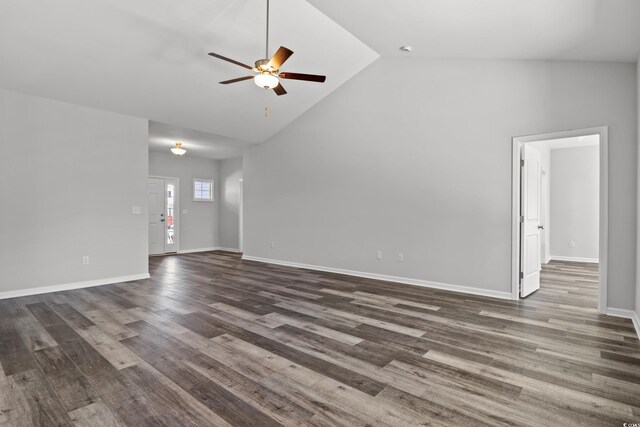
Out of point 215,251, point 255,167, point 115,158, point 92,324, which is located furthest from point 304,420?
point 215,251

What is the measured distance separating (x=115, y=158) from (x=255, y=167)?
2989 millimetres

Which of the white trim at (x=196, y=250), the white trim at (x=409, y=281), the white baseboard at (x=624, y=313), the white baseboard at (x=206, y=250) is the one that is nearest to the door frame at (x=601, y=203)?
the white baseboard at (x=624, y=313)

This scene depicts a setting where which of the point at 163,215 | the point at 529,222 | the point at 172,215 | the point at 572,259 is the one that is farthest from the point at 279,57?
the point at 572,259

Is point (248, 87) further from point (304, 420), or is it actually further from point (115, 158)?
point (304, 420)

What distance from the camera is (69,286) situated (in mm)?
4945

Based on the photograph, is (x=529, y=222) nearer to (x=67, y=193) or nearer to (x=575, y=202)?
(x=575, y=202)

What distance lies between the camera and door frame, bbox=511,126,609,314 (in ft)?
12.3

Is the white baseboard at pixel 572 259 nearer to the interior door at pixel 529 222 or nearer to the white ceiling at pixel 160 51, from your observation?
the interior door at pixel 529 222

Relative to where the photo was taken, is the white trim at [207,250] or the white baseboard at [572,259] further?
the white trim at [207,250]

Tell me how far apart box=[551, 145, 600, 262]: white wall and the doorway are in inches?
396

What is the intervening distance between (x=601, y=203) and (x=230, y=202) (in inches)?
344

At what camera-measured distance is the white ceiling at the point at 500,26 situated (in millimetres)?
2966

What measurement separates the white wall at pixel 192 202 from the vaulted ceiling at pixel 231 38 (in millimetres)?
3944

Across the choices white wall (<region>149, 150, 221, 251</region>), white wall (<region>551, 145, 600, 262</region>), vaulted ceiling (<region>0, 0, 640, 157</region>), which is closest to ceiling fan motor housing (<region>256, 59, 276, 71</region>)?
vaulted ceiling (<region>0, 0, 640, 157</region>)
